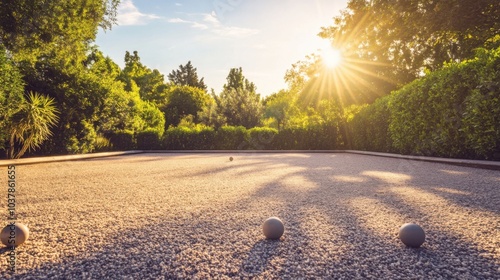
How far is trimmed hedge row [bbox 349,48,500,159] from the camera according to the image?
7293mm

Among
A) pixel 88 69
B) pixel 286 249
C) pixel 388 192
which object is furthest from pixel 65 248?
pixel 88 69

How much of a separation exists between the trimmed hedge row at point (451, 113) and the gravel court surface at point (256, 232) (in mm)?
2812

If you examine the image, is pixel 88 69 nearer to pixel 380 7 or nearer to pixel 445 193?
pixel 380 7

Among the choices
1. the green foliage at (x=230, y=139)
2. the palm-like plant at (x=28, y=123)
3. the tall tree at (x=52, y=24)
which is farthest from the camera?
the green foliage at (x=230, y=139)

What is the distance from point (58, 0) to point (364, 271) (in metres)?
13.2

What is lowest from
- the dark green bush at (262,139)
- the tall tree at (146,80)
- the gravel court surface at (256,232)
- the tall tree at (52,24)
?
the gravel court surface at (256,232)

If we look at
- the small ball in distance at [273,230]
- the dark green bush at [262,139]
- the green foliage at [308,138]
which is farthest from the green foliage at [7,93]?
the green foliage at [308,138]

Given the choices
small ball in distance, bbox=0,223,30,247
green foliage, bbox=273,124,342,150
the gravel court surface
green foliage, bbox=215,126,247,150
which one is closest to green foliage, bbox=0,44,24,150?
the gravel court surface

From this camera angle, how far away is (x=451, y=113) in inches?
Result: 346

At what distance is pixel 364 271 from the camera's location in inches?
81.0

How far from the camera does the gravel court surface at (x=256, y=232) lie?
6.95 ft

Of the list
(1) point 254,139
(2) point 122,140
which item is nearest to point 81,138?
(2) point 122,140

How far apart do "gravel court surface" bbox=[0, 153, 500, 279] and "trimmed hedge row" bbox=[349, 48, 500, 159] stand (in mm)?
2812

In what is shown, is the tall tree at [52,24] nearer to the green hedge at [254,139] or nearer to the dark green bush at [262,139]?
the green hedge at [254,139]
